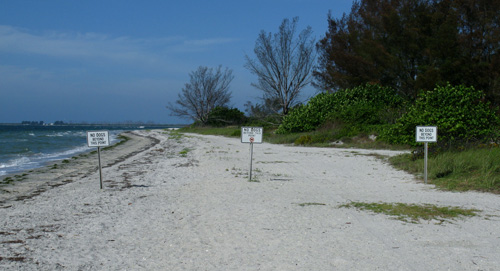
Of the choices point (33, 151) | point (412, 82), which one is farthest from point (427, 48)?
point (33, 151)

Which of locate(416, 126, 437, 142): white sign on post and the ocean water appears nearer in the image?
locate(416, 126, 437, 142): white sign on post

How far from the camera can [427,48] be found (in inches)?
1097

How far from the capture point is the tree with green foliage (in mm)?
26656

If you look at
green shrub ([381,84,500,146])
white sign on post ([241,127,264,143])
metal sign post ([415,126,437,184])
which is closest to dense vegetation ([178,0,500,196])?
green shrub ([381,84,500,146])

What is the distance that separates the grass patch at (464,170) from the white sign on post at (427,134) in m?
1.18

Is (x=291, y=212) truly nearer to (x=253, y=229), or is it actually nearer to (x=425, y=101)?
(x=253, y=229)

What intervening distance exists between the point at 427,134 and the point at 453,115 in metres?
11.7

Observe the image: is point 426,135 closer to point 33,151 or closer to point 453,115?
point 453,115

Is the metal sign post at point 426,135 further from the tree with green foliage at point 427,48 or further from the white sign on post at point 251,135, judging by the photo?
the tree with green foliage at point 427,48

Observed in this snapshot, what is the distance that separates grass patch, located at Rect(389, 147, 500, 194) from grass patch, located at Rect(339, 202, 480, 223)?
2.73 meters

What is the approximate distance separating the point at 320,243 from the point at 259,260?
3.51ft

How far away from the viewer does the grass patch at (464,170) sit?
10.1 meters

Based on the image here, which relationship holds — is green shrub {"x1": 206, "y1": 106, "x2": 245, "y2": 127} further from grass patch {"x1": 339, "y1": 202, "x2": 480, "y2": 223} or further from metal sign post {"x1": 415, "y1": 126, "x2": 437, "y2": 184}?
grass patch {"x1": 339, "y1": 202, "x2": 480, "y2": 223}

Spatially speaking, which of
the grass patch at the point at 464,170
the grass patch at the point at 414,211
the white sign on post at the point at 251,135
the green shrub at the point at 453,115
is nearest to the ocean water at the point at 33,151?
the white sign on post at the point at 251,135
